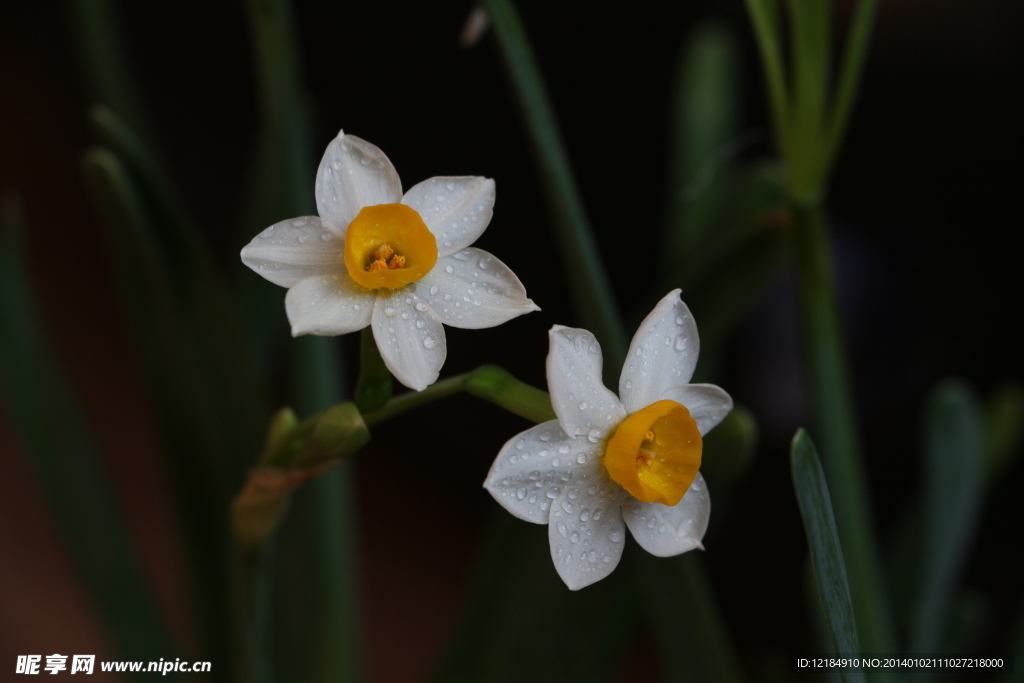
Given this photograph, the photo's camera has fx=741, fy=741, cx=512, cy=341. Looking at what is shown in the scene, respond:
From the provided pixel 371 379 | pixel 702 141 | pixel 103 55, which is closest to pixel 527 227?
pixel 702 141

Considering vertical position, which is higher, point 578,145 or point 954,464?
point 578,145

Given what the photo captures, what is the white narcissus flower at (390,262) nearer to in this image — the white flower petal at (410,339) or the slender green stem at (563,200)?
the white flower petal at (410,339)

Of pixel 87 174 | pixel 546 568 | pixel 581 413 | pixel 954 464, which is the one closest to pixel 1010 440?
pixel 954 464

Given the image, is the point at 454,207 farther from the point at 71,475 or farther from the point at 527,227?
the point at 527,227

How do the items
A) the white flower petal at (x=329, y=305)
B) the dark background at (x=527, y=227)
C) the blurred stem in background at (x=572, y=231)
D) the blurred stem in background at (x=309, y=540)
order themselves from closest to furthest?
the white flower petal at (x=329, y=305)
the blurred stem in background at (x=572, y=231)
the blurred stem in background at (x=309, y=540)
the dark background at (x=527, y=227)

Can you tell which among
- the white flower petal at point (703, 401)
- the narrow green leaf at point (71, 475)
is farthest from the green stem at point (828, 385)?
the narrow green leaf at point (71, 475)

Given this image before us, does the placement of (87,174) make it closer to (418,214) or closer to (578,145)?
(418,214)

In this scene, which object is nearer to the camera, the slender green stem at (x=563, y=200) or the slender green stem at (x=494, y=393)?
the slender green stem at (x=494, y=393)
